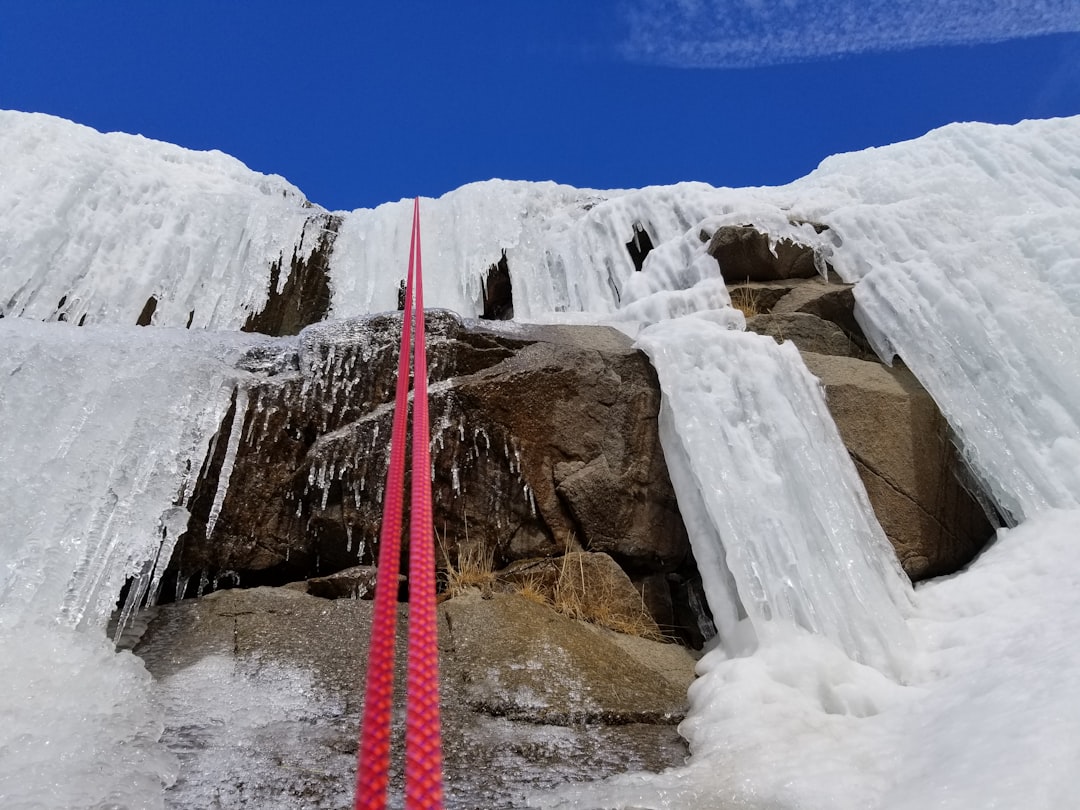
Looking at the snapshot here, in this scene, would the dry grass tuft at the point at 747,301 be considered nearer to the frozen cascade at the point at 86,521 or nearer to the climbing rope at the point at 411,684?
the frozen cascade at the point at 86,521

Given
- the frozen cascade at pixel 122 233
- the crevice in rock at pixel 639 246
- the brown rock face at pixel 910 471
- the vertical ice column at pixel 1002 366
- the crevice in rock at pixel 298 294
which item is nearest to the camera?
the vertical ice column at pixel 1002 366

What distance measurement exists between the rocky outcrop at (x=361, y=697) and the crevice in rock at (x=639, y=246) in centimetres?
523

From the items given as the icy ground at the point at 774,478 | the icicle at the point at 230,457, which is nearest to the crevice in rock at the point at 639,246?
the icy ground at the point at 774,478

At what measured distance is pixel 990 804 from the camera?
5.88 ft

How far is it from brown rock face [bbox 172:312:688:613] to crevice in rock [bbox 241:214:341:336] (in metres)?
3.82

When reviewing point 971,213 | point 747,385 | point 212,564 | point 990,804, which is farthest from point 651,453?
point 971,213

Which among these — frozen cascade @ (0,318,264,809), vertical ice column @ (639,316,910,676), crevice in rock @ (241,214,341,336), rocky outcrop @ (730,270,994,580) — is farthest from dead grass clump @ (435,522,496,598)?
crevice in rock @ (241,214,341,336)

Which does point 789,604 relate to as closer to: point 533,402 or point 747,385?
point 747,385

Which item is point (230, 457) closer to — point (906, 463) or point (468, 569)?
point (468, 569)

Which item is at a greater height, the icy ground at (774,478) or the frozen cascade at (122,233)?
the frozen cascade at (122,233)

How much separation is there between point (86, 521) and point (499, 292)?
230 inches

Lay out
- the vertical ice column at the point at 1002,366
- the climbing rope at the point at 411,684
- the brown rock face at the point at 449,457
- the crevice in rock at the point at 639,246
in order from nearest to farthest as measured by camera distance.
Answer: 1. the climbing rope at the point at 411,684
2. the brown rock face at the point at 449,457
3. the vertical ice column at the point at 1002,366
4. the crevice in rock at the point at 639,246

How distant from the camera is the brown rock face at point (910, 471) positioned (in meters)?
4.18

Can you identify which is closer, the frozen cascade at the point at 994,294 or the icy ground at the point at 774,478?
the icy ground at the point at 774,478
